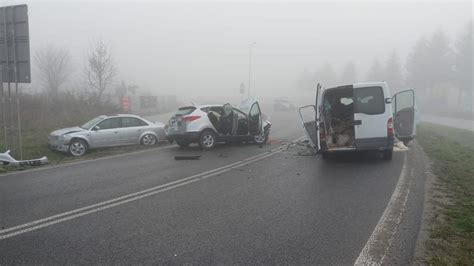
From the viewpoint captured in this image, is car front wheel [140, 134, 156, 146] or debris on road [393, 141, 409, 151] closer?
debris on road [393, 141, 409, 151]

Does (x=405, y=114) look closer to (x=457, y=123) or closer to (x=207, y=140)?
(x=207, y=140)

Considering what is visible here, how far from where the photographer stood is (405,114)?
12.7 meters

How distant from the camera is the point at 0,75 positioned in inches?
417

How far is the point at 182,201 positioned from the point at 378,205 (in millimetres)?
3181

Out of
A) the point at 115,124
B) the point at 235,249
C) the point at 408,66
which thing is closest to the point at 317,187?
the point at 235,249

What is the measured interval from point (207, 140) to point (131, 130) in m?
3.10

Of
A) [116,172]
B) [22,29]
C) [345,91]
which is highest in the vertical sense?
[22,29]

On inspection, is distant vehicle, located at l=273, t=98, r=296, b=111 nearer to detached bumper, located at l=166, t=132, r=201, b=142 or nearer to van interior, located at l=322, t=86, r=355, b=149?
detached bumper, located at l=166, t=132, r=201, b=142

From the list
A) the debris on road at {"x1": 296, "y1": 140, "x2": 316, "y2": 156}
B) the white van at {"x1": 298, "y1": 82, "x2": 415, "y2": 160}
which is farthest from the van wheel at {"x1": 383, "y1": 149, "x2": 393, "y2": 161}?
the debris on road at {"x1": 296, "y1": 140, "x2": 316, "y2": 156}

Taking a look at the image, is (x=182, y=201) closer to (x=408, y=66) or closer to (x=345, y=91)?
(x=345, y=91)

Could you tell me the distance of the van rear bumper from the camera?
1019 centimetres

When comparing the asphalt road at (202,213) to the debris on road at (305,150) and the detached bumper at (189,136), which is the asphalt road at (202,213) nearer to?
the debris on road at (305,150)

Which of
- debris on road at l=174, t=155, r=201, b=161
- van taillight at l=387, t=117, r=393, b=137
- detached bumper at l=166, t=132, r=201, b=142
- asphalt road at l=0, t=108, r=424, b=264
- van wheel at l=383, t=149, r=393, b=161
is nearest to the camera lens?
asphalt road at l=0, t=108, r=424, b=264

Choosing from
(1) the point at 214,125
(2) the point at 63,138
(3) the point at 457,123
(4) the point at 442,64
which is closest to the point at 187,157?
(1) the point at 214,125
